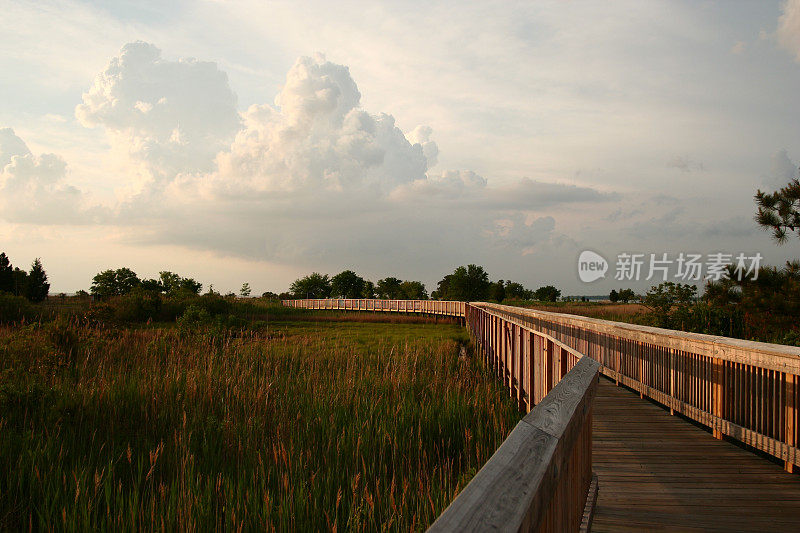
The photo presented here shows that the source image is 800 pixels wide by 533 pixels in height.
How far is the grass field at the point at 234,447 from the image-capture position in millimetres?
4359

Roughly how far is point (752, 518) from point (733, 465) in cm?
142

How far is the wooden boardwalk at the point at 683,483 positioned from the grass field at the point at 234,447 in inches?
53.7

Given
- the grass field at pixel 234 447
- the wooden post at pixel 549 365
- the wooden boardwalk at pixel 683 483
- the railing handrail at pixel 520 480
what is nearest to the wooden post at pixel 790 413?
the wooden boardwalk at pixel 683 483

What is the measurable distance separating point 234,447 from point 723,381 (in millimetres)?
5979

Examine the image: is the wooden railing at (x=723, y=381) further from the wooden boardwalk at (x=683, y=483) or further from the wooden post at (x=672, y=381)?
the wooden boardwalk at (x=683, y=483)

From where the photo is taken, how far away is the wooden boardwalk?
3.78m

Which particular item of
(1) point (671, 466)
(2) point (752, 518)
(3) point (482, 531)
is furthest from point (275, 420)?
(3) point (482, 531)

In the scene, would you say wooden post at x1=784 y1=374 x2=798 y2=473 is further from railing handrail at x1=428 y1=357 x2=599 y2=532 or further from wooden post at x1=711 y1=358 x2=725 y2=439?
railing handrail at x1=428 y1=357 x2=599 y2=532

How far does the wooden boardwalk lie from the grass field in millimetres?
1365

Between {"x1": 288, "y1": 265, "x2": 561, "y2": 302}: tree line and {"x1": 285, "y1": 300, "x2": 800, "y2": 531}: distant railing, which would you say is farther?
{"x1": 288, "y1": 265, "x2": 561, "y2": 302}: tree line

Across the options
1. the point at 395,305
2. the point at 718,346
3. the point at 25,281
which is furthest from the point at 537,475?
the point at 25,281

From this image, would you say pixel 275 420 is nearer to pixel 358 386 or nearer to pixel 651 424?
pixel 358 386

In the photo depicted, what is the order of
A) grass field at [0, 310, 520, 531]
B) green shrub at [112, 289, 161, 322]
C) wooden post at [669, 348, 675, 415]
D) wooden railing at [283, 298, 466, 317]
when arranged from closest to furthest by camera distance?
grass field at [0, 310, 520, 531] → wooden post at [669, 348, 675, 415] → green shrub at [112, 289, 161, 322] → wooden railing at [283, 298, 466, 317]

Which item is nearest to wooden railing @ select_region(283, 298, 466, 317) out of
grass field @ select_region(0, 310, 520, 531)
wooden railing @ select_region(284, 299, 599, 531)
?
grass field @ select_region(0, 310, 520, 531)
